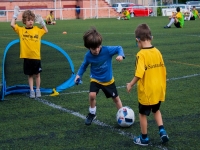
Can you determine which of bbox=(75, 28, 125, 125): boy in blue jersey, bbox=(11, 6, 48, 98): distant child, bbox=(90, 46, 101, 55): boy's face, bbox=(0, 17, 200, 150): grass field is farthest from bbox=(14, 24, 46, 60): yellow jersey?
bbox=(90, 46, 101, 55): boy's face

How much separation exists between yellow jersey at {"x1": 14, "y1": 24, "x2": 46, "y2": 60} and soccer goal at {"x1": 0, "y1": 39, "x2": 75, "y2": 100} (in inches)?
17.8

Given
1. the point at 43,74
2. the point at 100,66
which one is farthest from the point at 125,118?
the point at 43,74

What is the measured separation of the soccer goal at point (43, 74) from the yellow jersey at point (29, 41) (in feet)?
1.49

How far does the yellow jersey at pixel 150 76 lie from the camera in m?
6.03

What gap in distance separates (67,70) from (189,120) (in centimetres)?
387

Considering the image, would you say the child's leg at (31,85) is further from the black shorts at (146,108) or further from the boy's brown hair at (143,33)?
the boy's brown hair at (143,33)

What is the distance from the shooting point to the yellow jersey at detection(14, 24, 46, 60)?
9.46m

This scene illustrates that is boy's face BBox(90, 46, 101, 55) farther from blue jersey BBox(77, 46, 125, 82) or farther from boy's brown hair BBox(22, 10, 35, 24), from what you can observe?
boy's brown hair BBox(22, 10, 35, 24)

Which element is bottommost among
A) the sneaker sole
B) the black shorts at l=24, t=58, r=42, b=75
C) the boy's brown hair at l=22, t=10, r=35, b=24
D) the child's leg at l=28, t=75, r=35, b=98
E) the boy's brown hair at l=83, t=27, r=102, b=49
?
the sneaker sole

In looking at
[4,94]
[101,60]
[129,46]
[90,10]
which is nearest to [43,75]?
[4,94]

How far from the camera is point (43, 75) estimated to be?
35.6 feet

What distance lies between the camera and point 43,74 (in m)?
10.9

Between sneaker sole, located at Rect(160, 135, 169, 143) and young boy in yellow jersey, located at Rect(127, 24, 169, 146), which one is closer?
young boy in yellow jersey, located at Rect(127, 24, 169, 146)

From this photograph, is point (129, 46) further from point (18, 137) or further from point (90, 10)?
point (90, 10)
